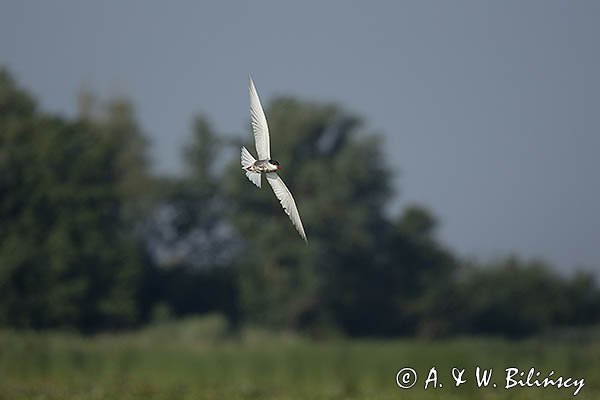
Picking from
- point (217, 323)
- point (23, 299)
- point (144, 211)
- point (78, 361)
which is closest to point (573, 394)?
point (78, 361)

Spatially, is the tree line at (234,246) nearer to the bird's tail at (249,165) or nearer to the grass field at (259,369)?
the grass field at (259,369)

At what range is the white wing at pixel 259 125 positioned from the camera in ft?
32.8

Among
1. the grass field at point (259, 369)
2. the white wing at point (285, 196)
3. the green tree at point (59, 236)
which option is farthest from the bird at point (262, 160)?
the green tree at point (59, 236)

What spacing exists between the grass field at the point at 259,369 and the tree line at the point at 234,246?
26.7ft

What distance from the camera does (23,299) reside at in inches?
1729

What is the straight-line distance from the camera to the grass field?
23.0 m

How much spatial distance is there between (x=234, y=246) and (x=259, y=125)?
138ft

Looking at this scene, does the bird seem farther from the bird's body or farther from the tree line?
the tree line

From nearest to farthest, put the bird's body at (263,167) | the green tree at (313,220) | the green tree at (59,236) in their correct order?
the bird's body at (263,167) < the green tree at (59,236) < the green tree at (313,220)

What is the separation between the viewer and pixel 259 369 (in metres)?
29.8

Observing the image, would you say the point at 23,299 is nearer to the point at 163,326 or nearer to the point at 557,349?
the point at 163,326

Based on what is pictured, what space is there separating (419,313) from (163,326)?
9976 millimetres

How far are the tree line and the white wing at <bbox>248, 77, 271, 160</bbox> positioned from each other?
33913mm

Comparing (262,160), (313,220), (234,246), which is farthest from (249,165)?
(234,246)
